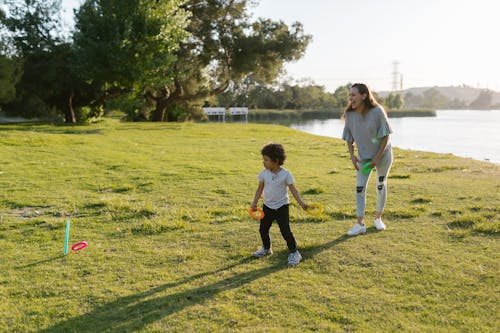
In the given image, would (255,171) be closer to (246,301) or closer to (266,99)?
(246,301)

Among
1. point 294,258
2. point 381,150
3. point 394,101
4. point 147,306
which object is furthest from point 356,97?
point 394,101

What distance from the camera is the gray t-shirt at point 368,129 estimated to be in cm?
588

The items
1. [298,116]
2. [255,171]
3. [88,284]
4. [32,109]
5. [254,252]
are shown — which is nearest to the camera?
[88,284]

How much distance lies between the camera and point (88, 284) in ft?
14.7

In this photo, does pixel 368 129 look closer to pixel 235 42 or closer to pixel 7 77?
pixel 7 77

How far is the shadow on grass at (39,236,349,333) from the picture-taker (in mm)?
3680

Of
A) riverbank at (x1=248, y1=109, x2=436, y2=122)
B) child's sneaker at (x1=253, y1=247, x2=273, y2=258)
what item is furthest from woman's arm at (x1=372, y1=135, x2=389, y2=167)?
riverbank at (x1=248, y1=109, x2=436, y2=122)

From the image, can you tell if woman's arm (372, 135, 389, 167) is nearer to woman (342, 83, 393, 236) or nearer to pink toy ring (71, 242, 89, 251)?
woman (342, 83, 393, 236)

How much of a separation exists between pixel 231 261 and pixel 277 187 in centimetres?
101

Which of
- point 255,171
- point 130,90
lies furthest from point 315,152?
point 130,90

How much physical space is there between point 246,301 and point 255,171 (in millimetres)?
7727

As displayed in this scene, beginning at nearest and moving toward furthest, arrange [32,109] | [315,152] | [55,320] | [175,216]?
[55,320] < [175,216] < [315,152] < [32,109]

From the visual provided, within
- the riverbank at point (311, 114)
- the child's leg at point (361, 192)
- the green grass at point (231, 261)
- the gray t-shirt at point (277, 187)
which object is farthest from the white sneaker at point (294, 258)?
the riverbank at point (311, 114)

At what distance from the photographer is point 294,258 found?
16.4ft
